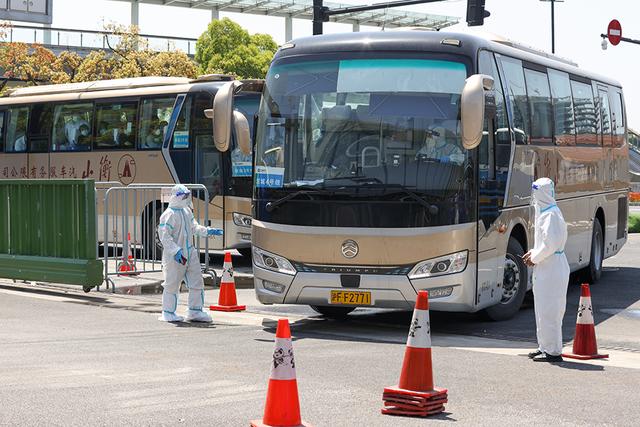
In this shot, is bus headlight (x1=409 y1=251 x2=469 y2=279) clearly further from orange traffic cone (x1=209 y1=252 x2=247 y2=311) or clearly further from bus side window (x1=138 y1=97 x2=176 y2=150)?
bus side window (x1=138 y1=97 x2=176 y2=150)

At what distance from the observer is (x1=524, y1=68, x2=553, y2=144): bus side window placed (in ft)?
50.7

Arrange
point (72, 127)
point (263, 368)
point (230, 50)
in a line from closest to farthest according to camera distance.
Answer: point (263, 368) < point (72, 127) < point (230, 50)

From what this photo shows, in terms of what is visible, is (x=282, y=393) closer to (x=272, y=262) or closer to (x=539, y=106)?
(x=272, y=262)

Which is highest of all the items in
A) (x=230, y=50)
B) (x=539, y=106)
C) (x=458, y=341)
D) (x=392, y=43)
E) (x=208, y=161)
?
(x=230, y=50)

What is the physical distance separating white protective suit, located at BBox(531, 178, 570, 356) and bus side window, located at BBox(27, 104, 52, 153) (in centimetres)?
1682

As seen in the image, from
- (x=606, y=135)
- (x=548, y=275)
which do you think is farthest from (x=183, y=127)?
(x=548, y=275)

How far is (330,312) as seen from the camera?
1464 centimetres

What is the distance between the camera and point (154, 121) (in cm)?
2328

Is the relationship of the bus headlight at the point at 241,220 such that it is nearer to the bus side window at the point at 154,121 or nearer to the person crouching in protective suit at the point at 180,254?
the bus side window at the point at 154,121

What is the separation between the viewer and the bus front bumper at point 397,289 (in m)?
12.6

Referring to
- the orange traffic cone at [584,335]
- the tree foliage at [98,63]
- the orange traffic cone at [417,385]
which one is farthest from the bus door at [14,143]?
the tree foliage at [98,63]

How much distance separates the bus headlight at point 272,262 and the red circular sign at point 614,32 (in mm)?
32333

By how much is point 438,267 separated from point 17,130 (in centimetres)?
1662

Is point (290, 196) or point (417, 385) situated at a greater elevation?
point (290, 196)
